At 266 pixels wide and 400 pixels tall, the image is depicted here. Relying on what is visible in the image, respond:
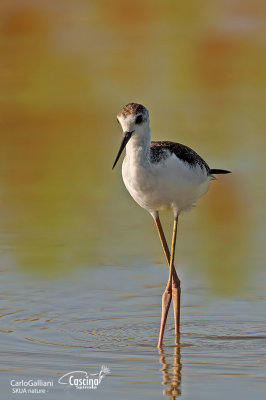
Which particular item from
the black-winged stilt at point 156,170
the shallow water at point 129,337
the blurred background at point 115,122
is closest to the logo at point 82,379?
the shallow water at point 129,337

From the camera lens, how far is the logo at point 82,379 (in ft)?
24.6

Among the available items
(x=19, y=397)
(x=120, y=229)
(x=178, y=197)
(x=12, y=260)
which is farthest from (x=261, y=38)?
(x=19, y=397)

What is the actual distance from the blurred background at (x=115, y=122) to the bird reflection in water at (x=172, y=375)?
1.73 meters

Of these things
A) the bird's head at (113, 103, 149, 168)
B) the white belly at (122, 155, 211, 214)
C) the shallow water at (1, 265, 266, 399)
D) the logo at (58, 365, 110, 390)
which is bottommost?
the logo at (58, 365, 110, 390)

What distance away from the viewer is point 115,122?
18.3 meters

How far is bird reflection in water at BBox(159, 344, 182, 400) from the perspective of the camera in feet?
24.4

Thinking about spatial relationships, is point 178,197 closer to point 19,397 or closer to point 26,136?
point 19,397

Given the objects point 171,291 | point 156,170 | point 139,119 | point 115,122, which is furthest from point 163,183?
point 115,122

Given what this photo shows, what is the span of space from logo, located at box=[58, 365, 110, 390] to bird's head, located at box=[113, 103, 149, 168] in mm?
1548

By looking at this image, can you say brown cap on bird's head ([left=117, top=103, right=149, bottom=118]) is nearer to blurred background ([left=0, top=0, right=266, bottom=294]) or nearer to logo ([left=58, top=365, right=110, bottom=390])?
logo ([left=58, top=365, right=110, bottom=390])

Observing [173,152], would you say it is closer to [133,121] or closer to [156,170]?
[156,170]

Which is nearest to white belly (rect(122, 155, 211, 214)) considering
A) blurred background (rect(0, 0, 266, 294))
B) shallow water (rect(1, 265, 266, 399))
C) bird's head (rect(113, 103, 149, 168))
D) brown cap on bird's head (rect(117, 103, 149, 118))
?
bird's head (rect(113, 103, 149, 168))

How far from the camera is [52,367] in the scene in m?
7.86

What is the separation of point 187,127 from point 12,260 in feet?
23.1
